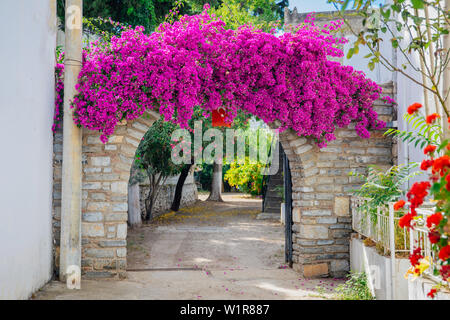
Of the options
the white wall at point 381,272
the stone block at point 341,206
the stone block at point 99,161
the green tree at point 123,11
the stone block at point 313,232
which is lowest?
the white wall at point 381,272

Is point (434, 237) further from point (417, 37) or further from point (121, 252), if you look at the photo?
point (121, 252)

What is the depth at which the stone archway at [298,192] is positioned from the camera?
5.62 meters

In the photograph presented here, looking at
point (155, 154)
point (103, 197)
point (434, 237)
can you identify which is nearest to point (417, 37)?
point (434, 237)

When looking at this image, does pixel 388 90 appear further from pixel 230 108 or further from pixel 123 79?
pixel 123 79

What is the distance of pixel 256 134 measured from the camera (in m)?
22.2

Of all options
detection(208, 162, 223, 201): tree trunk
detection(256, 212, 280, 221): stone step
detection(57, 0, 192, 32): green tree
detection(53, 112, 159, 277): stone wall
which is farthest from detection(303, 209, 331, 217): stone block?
detection(208, 162, 223, 201): tree trunk

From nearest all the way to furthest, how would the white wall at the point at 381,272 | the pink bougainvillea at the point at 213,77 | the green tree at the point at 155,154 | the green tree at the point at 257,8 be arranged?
the white wall at the point at 381,272 < the pink bougainvillea at the point at 213,77 < the green tree at the point at 155,154 < the green tree at the point at 257,8

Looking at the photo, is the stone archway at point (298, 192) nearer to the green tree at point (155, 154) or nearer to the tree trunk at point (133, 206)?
the green tree at point (155, 154)

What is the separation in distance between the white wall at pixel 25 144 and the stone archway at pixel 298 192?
19.7 inches

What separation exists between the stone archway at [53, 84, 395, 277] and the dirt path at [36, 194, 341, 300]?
34 centimetres

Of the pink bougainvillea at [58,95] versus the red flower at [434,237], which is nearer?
the red flower at [434,237]

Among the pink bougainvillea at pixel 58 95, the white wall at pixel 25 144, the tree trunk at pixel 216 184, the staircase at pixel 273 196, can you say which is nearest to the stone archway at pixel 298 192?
the pink bougainvillea at pixel 58 95

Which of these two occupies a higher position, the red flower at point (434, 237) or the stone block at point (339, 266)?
the red flower at point (434, 237)
